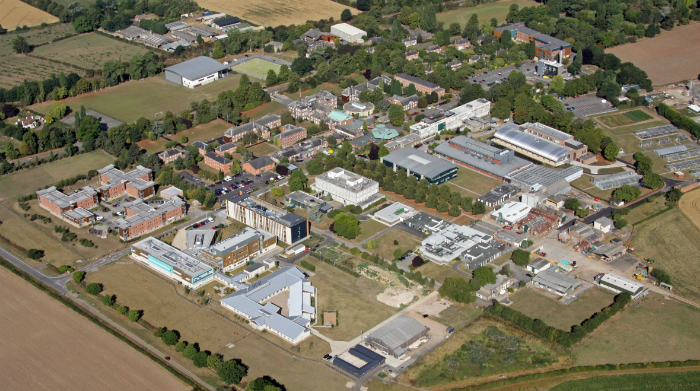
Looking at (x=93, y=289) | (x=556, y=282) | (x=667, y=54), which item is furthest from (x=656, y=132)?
(x=93, y=289)

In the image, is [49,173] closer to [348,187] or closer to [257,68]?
[348,187]

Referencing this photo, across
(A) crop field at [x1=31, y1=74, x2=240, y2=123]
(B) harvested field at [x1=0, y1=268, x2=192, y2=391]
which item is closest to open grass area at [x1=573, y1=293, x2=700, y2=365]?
(B) harvested field at [x1=0, y1=268, x2=192, y2=391]

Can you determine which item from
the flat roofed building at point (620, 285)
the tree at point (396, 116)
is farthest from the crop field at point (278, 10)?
the flat roofed building at point (620, 285)

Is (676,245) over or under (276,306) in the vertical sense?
over

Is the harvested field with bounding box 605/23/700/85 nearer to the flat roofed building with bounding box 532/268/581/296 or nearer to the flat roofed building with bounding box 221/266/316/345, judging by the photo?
the flat roofed building with bounding box 532/268/581/296

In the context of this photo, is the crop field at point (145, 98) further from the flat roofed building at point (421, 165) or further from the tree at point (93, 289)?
the tree at point (93, 289)

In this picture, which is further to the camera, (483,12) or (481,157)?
(483,12)
